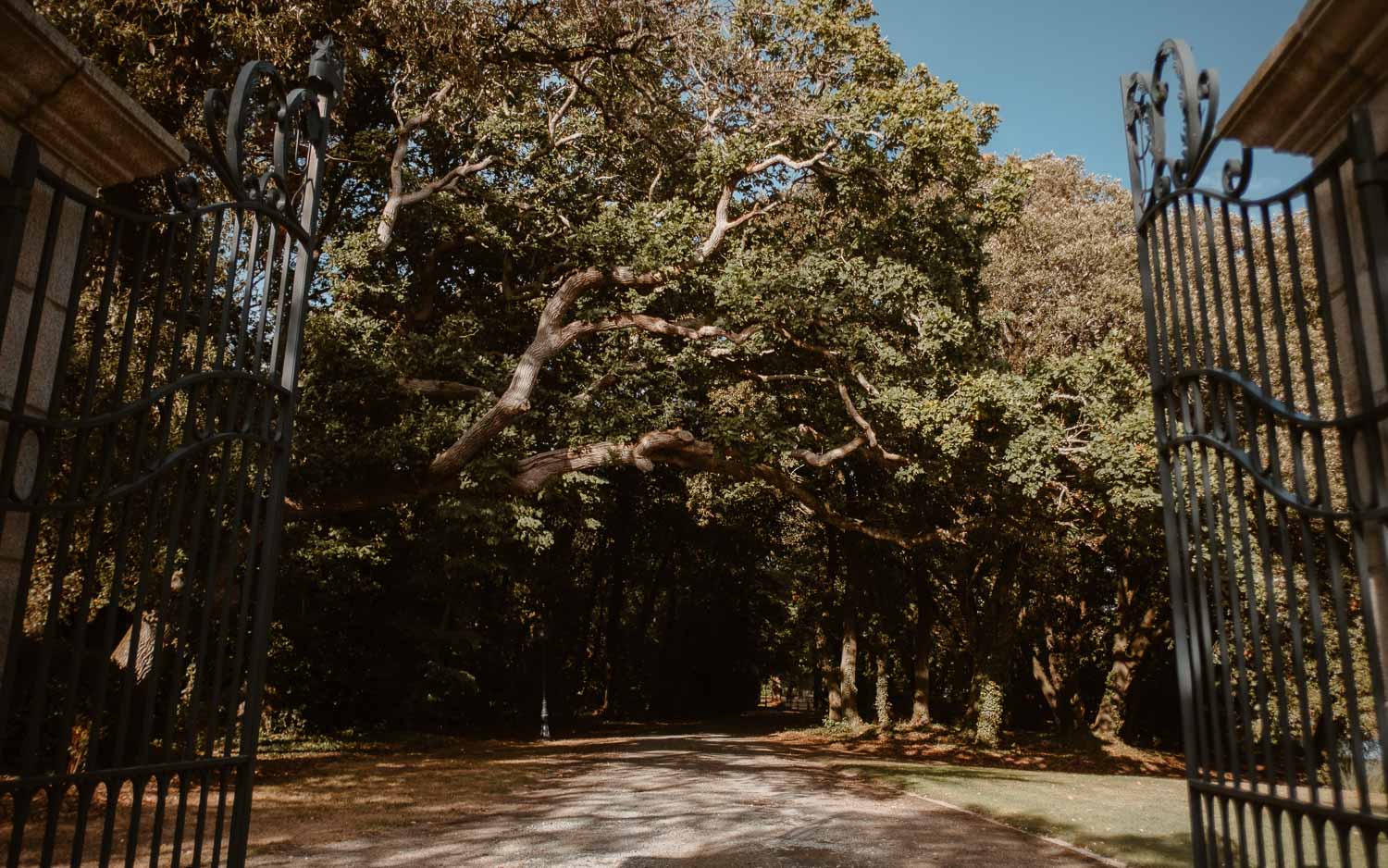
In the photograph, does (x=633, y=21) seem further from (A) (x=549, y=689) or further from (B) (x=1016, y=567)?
(A) (x=549, y=689)

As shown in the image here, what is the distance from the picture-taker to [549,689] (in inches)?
1083

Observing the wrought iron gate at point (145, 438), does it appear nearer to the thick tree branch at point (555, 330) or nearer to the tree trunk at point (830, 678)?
the thick tree branch at point (555, 330)

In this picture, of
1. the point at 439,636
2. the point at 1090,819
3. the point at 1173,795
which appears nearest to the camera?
the point at 1090,819

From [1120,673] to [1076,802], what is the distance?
13312mm

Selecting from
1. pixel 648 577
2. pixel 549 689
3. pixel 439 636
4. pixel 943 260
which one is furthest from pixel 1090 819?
pixel 648 577

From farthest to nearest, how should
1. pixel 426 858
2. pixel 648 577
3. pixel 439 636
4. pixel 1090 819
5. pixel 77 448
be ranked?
pixel 648 577 → pixel 439 636 → pixel 1090 819 → pixel 426 858 → pixel 77 448

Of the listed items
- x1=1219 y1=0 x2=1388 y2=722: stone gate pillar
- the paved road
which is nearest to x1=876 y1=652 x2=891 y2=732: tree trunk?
the paved road

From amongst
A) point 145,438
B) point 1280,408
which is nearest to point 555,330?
point 145,438

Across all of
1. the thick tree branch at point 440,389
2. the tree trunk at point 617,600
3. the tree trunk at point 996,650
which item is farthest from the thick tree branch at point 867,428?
the tree trunk at point 617,600

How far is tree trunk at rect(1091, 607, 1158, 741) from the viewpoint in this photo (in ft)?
76.4

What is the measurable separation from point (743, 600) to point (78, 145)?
3290 cm

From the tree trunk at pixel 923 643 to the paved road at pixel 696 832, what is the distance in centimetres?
1100

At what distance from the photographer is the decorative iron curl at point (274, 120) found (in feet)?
12.1

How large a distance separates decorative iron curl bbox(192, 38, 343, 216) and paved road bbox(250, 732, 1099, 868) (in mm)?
5179
